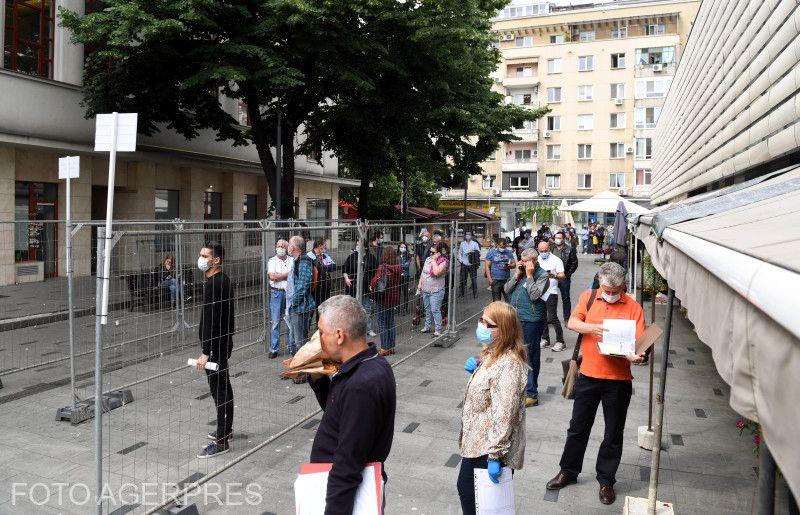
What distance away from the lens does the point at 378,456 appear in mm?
2990

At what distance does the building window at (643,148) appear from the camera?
5228 cm

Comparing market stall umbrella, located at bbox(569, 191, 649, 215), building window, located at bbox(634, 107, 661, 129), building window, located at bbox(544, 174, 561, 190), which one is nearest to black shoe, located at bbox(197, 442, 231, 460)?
market stall umbrella, located at bbox(569, 191, 649, 215)

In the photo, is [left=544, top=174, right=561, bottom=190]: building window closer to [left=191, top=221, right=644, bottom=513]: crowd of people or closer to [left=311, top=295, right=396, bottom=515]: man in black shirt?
[left=191, top=221, right=644, bottom=513]: crowd of people

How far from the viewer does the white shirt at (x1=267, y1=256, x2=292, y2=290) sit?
7.59 meters

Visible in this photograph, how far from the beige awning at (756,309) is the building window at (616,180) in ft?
176

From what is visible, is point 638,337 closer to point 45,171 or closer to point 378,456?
point 378,456

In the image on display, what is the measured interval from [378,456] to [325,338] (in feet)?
2.07

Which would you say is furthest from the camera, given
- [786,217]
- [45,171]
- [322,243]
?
[45,171]

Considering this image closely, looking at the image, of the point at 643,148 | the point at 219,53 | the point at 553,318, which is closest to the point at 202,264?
the point at 553,318

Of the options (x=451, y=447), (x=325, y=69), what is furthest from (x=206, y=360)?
(x=325, y=69)

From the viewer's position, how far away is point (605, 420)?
211 inches

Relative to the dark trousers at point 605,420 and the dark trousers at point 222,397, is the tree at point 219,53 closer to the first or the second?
the dark trousers at point 222,397

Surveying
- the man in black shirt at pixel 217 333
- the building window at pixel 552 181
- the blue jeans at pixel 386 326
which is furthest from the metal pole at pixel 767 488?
the building window at pixel 552 181

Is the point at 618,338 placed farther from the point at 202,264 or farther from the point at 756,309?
the point at 202,264
